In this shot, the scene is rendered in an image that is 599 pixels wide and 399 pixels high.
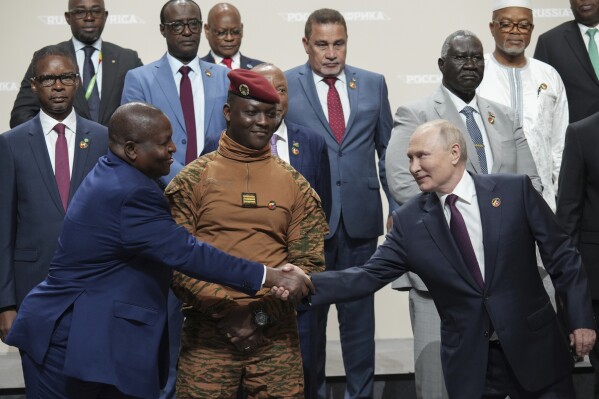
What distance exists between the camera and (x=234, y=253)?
3691mm

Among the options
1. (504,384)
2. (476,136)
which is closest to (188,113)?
(476,136)

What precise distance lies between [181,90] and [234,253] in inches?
68.4

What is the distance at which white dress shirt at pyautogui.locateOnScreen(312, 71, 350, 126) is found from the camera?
542 cm

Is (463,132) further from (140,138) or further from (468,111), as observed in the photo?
(140,138)

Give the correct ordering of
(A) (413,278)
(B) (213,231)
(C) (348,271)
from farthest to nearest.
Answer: (A) (413,278) → (C) (348,271) → (B) (213,231)

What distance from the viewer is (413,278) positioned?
4828 millimetres

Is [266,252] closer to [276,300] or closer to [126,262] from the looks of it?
[276,300]

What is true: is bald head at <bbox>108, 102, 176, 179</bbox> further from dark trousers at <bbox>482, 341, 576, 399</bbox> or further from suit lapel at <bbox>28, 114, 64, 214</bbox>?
dark trousers at <bbox>482, 341, 576, 399</bbox>

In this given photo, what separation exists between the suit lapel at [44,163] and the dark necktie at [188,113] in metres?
0.68

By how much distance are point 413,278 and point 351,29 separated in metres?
2.76

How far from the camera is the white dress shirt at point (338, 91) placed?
213 inches

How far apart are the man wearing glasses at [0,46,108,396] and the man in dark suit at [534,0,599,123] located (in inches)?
108

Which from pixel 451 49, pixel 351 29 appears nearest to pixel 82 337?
pixel 451 49

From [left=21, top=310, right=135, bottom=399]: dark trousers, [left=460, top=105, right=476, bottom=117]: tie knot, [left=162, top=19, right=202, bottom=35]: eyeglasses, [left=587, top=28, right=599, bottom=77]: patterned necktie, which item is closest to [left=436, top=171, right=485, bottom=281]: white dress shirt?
[left=460, top=105, right=476, bottom=117]: tie knot
